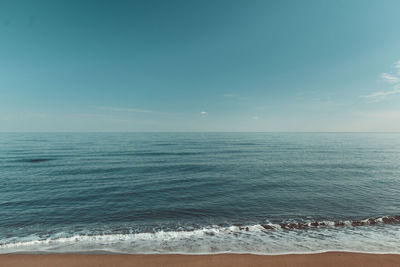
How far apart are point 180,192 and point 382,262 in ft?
48.9

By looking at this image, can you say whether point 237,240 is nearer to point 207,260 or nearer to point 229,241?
point 229,241

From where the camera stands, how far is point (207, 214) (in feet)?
45.8

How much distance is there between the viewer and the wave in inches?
354

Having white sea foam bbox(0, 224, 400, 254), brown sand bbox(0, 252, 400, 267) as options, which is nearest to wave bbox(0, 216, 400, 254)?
white sea foam bbox(0, 224, 400, 254)

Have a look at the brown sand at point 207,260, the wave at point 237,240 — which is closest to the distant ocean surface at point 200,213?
the wave at point 237,240

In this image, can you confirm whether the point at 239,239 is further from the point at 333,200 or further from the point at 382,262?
the point at 333,200

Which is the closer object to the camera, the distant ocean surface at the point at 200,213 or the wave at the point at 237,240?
the wave at the point at 237,240

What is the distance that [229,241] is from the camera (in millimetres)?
9898

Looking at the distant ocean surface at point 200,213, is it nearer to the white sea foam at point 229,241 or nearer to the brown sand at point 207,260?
the white sea foam at point 229,241

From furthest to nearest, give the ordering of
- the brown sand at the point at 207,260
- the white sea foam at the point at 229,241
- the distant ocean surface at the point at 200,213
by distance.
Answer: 1. the distant ocean surface at the point at 200,213
2. the white sea foam at the point at 229,241
3. the brown sand at the point at 207,260

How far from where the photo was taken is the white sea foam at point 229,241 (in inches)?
354

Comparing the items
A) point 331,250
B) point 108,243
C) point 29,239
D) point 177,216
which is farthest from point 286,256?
point 29,239

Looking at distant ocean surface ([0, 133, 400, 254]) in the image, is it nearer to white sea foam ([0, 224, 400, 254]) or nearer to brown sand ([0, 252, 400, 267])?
white sea foam ([0, 224, 400, 254])

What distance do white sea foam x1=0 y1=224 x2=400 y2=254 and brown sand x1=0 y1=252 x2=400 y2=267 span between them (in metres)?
0.55
